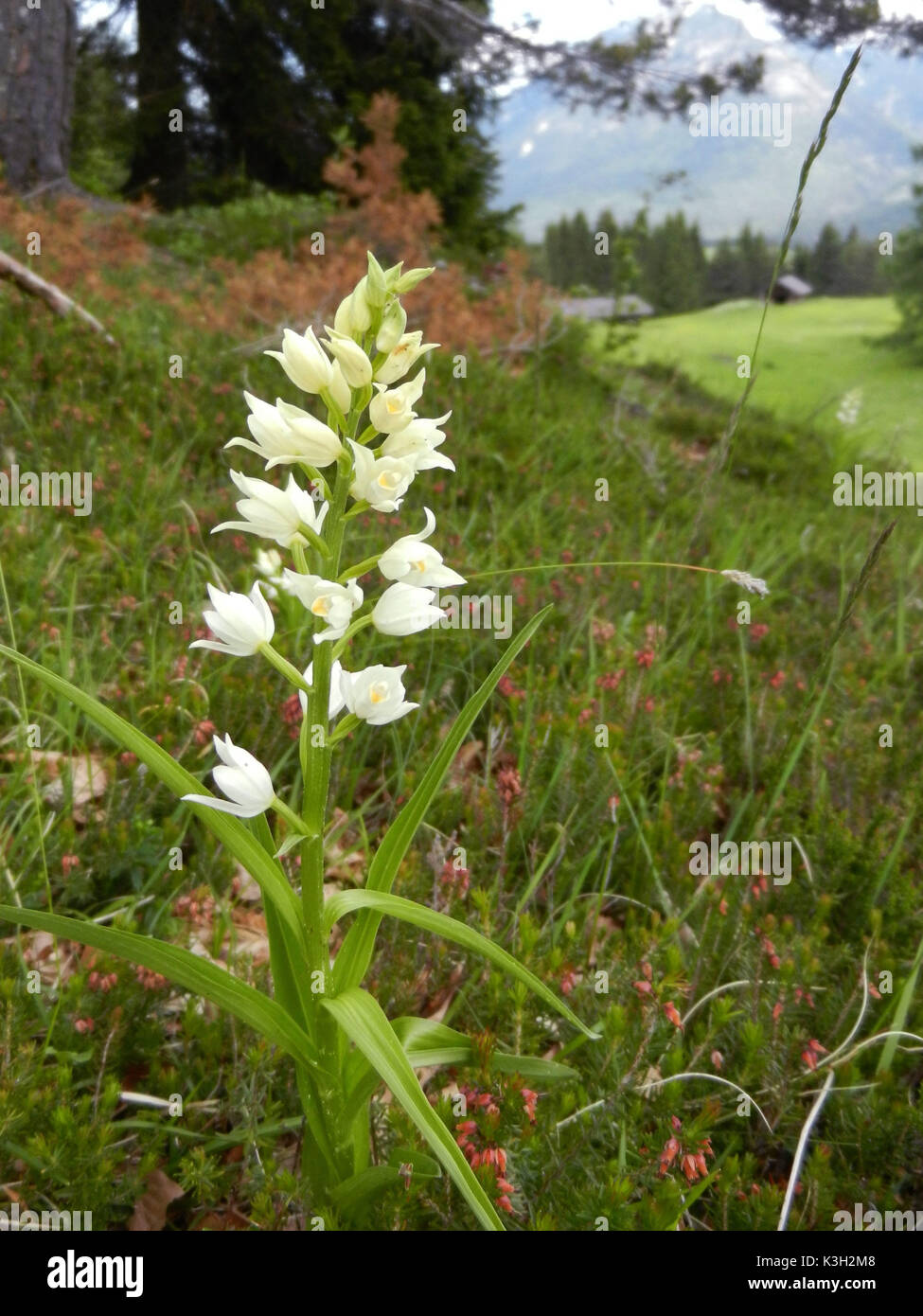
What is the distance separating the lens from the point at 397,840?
4.46ft

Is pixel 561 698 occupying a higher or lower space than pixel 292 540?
lower

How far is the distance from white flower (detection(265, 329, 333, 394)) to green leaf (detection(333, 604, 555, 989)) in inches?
17.9

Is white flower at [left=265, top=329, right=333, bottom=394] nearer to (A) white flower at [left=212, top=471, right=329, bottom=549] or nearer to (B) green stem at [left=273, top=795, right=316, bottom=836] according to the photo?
(A) white flower at [left=212, top=471, right=329, bottom=549]

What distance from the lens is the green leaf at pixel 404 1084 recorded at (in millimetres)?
1018

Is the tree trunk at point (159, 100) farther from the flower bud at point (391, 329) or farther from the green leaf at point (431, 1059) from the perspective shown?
the green leaf at point (431, 1059)

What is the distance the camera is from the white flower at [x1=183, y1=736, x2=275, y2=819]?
1.24 m

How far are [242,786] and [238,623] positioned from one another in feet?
0.79

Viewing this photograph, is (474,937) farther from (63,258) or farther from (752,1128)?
(63,258)

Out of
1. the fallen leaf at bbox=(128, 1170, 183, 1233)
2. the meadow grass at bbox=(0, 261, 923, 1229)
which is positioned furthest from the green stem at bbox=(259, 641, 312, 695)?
the fallen leaf at bbox=(128, 1170, 183, 1233)

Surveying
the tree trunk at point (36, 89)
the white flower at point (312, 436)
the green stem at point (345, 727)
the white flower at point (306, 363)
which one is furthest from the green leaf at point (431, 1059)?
the tree trunk at point (36, 89)

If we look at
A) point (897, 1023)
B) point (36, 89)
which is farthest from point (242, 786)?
point (36, 89)

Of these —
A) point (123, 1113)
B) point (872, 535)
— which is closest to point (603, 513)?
point (872, 535)

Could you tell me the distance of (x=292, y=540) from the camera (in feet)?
4.27

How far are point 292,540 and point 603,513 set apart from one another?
10.5ft
